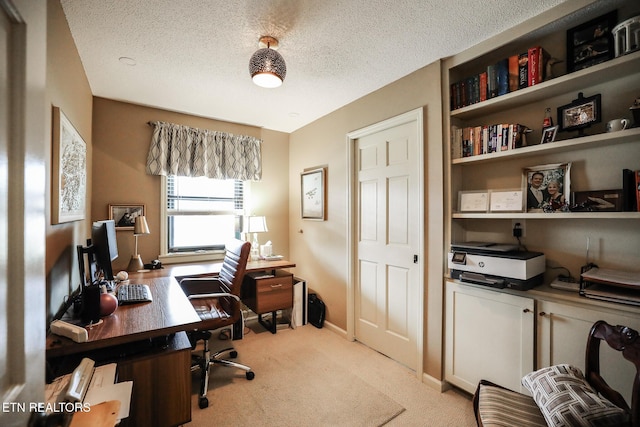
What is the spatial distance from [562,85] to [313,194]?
2.49 meters

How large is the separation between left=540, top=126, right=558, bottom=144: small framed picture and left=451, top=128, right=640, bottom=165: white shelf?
64 mm

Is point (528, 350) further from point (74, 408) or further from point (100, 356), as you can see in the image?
point (100, 356)

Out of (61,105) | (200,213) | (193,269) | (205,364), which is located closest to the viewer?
(61,105)

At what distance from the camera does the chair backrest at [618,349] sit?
3.32 ft

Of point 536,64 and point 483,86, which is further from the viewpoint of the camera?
point 483,86

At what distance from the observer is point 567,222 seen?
1.79m

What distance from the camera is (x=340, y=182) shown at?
3188 millimetres

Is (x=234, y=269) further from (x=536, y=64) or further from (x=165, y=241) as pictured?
(x=536, y=64)

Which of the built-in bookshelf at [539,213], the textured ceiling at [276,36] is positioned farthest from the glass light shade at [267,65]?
the built-in bookshelf at [539,213]

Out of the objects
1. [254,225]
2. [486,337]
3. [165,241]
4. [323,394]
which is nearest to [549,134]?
[486,337]

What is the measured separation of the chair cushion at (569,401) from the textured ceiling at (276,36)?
6.47 feet

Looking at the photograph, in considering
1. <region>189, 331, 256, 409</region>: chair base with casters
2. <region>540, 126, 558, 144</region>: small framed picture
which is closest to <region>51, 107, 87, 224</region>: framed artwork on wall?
<region>189, 331, 256, 409</region>: chair base with casters

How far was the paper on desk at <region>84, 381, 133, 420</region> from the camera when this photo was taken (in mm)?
1078

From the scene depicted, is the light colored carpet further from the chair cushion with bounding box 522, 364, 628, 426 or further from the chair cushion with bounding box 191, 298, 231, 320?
the chair cushion with bounding box 522, 364, 628, 426
